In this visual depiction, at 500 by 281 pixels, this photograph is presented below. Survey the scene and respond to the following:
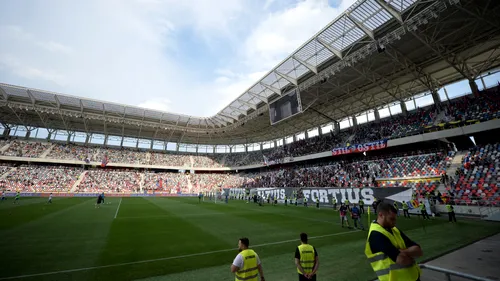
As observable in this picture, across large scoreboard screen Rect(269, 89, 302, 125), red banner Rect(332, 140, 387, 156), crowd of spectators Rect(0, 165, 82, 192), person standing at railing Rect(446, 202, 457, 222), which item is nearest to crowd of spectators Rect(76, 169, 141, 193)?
crowd of spectators Rect(0, 165, 82, 192)

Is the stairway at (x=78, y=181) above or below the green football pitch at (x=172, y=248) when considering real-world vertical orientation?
above

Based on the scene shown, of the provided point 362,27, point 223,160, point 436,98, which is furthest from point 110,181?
point 436,98

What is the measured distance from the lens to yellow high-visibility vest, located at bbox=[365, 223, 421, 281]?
242 cm

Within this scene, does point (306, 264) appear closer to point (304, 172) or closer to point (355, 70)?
point (355, 70)

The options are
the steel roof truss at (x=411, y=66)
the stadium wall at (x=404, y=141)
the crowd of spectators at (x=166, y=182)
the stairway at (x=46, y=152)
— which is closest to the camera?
the stadium wall at (x=404, y=141)

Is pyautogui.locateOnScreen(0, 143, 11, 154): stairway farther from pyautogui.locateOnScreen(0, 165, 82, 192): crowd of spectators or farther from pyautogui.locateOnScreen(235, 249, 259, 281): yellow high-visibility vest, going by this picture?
pyautogui.locateOnScreen(235, 249, 259, 281): yellow high-visibility vest

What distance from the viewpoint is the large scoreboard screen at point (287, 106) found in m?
24.7

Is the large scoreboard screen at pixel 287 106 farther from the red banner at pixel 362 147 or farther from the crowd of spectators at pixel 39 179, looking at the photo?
the crowd of spectators at pixel 39 179

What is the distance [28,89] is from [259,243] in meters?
41.9

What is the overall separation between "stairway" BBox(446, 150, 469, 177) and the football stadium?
188 millimetres

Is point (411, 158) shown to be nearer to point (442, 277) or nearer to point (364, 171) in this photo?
point (364, 171)

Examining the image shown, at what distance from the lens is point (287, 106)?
2573cm

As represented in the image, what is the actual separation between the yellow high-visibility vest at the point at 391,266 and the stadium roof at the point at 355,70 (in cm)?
1983

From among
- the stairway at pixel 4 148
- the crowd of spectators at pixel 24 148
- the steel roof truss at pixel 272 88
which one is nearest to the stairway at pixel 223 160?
the steel roof truss at pixel 272 88
